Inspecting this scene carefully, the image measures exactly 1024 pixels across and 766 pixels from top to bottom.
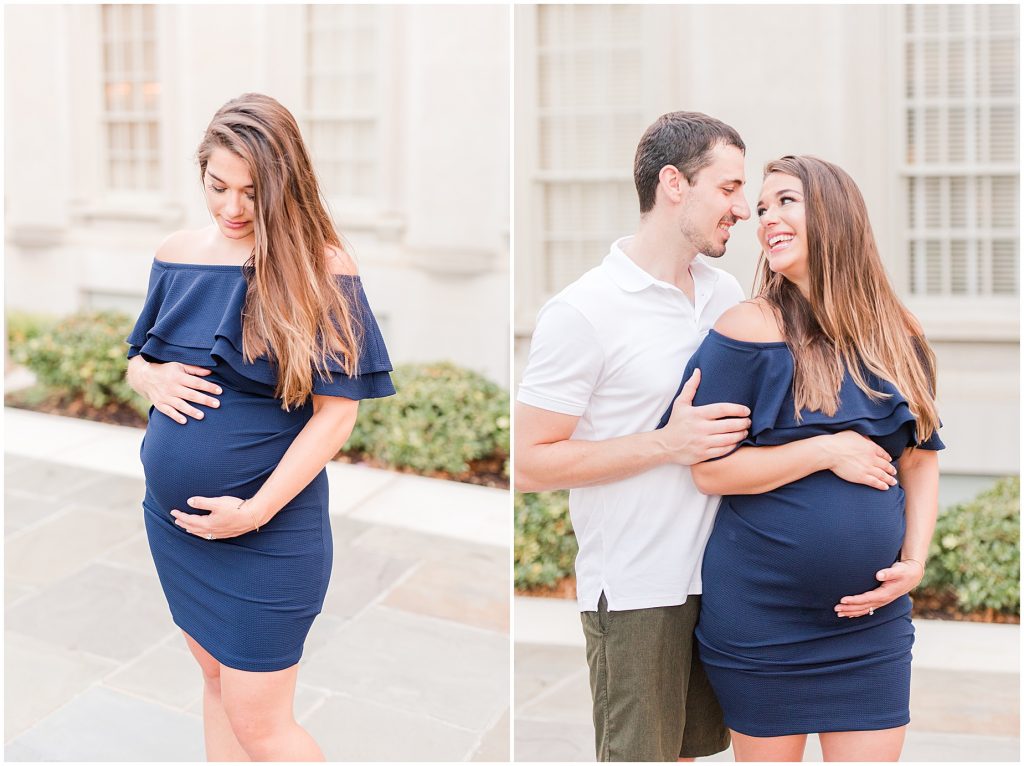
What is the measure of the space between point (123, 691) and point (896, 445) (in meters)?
2.90

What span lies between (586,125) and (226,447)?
4.38 meters

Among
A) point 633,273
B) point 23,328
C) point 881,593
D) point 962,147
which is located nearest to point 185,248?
point 633,273

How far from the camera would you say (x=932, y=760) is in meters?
3.31

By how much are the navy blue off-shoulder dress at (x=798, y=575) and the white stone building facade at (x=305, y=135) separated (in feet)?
14.1

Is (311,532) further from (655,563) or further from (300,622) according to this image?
(655,563)

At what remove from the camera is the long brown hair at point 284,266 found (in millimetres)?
2045

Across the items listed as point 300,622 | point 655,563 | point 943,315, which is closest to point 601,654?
point 655,563

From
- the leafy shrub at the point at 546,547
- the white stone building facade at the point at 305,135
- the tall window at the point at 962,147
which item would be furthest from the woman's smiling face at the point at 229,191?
the tall window at the point at 962,147

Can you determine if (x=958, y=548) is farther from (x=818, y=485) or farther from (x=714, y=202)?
(x=714, y=202)

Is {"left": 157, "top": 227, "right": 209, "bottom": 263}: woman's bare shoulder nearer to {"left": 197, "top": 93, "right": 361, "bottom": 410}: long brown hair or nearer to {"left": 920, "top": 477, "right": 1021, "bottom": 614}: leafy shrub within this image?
{"left": 197, "top": 93, "right": 361, "bottom": 410}: long brown hair

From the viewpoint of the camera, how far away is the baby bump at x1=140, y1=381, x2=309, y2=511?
216cm

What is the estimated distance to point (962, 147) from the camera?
5.68 meters

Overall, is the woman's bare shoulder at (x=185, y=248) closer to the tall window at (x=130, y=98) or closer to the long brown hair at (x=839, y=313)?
the long brown hair at (x=839, y=313)

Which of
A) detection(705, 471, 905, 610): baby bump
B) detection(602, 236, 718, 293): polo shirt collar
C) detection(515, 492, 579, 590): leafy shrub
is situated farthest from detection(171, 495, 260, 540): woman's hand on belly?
detection(515, 492, 579, 590): leafy shrub
